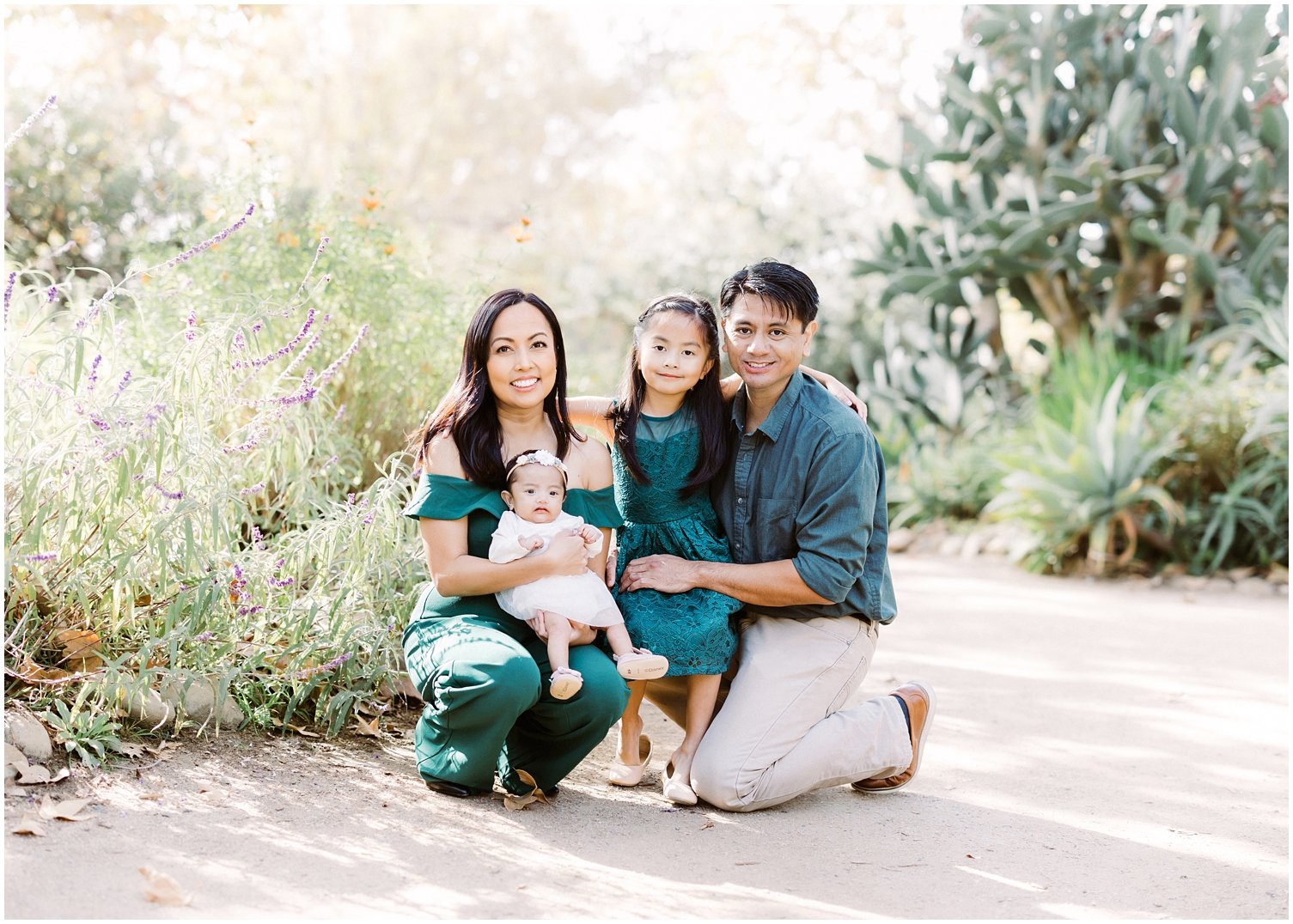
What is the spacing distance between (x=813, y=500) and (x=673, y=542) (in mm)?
410

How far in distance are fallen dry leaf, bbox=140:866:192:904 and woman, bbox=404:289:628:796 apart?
2.45ft

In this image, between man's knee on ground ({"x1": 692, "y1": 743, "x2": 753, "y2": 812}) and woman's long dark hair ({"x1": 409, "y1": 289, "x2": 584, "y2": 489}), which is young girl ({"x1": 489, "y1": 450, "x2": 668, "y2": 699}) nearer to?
woman's long dark hair ({"x1": 409, "y1": 289, "x2": 584, "y2": 489})

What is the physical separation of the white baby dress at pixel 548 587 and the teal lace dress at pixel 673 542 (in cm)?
16

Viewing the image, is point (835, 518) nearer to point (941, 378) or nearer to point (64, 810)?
point (64, 810)

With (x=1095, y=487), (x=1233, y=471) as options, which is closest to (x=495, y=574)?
(x=1095, y=487)

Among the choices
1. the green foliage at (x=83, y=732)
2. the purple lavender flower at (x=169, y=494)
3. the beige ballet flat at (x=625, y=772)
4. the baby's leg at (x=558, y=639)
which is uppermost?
the purple lavender flower at (x=169, y=494)

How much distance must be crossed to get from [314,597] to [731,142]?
17.0 m

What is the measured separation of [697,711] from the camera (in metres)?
3.16

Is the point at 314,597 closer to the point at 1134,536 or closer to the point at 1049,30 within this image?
the point at 1134,536

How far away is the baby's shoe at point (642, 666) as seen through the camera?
114 inches

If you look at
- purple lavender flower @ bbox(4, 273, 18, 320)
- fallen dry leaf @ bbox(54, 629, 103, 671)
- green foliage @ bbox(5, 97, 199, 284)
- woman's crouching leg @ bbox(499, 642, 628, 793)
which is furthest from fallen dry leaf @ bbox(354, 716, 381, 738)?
green foliage @ bbox(5, 97, 199, 284)

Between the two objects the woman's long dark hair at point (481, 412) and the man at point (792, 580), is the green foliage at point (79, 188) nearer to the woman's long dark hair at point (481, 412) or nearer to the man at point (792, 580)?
the woman's long dark hair at point (481, 412)

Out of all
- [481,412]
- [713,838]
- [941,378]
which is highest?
[941,378]

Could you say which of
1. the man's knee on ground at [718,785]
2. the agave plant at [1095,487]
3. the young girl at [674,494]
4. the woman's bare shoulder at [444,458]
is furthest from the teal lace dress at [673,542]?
the agave plant at [1095,487]
